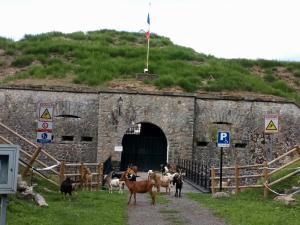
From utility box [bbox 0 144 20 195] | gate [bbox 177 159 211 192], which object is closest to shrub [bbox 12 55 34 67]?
gate [bbox 177 159 211 192]

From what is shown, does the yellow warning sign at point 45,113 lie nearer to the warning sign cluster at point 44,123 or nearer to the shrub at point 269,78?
the warning sign cluster at point 44,123

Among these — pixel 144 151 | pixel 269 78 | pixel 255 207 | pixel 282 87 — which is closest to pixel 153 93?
pixel 144 151

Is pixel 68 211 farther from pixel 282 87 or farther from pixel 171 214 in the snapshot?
pixel 282 87

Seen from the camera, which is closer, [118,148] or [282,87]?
[118,148]

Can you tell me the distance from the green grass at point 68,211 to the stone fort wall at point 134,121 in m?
11.8

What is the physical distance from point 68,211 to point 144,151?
16306mm

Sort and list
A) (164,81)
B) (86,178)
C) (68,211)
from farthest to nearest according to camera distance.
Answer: (164,81)
(86,178)
(68,211)

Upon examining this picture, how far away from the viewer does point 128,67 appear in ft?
105

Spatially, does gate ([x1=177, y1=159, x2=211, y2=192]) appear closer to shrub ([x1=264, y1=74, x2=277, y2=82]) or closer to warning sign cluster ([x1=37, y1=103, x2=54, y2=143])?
warning sign cluster ([x1=37, y1=103, x2=54, y2=143])

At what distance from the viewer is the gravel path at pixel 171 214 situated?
1159 centimetres

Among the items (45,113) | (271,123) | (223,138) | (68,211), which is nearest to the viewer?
(68,211)

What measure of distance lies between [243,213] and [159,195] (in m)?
5.36

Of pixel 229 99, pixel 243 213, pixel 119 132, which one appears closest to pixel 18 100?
pixel 119 132

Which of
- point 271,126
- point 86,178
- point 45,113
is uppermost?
point 45,113
